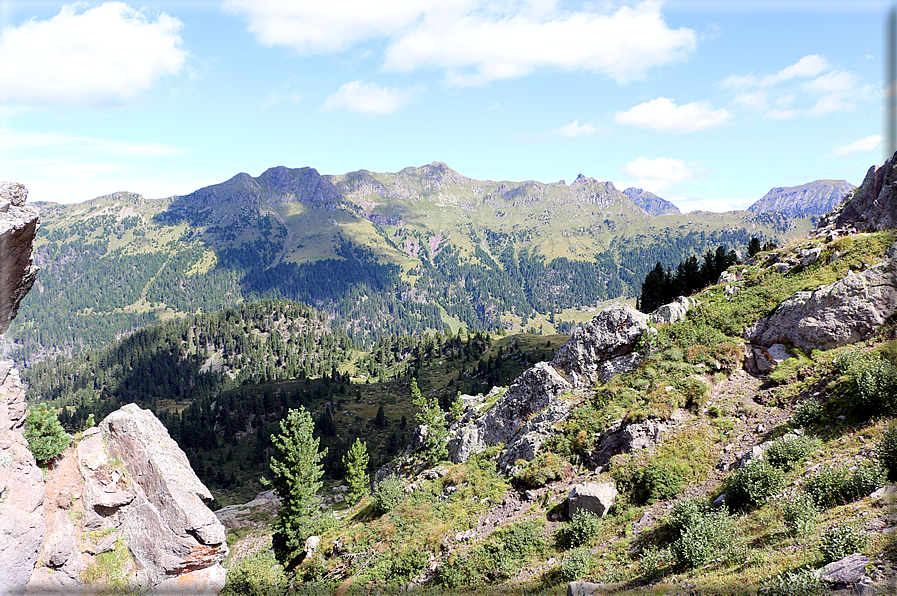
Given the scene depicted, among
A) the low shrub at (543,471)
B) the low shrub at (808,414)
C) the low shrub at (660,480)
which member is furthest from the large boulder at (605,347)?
the low shrub at (808,414)

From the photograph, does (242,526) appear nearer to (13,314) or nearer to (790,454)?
(13,314)

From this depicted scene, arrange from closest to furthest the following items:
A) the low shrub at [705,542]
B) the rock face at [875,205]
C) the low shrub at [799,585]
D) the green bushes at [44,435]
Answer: the low shrub at [799,585] < the low shrub at [705,542] < the green bushes at [44,435] < the rock face at [875,205]

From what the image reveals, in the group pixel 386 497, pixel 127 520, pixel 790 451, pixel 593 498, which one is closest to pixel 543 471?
pixel 593 498

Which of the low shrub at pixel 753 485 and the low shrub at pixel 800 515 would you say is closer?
the low shrub at pixel 800 515

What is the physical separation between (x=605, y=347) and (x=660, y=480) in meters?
17.1

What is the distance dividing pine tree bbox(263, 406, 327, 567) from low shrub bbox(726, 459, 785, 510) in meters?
38.8

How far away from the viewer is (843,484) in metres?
15.2

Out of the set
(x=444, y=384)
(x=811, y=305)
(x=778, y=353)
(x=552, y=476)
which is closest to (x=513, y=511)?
(x=552, y=476)

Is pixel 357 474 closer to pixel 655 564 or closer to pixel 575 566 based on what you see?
pixel 575 566

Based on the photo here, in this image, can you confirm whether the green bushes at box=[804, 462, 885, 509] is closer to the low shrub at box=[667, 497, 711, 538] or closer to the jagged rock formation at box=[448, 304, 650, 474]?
the low shrub at box=[667, 497, 711, 538]

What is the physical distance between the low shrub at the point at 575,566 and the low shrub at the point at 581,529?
2.34 metres

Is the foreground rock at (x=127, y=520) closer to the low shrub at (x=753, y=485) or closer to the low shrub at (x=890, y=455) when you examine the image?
the low shrub at (x=753, y=485)

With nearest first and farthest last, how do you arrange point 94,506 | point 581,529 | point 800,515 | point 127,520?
1. point 800,515
2. point 581,529
3. point 94,506
4. point 127,520

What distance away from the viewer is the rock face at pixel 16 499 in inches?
830
